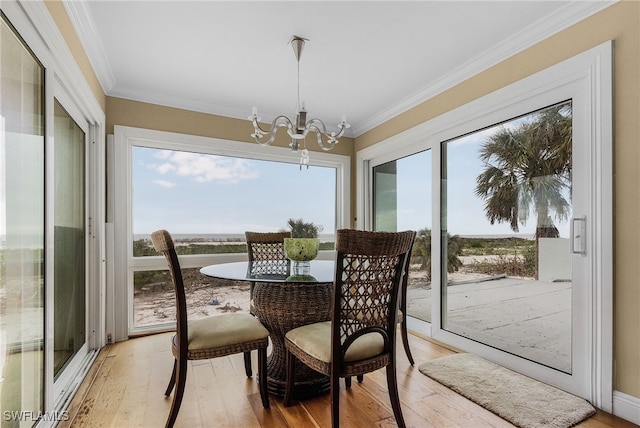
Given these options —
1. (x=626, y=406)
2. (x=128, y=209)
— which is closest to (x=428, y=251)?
(x=626, y=406)

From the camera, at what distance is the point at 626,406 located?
1.80 m

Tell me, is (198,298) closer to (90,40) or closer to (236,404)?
(236,404)

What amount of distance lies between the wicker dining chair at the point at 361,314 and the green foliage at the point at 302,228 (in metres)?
2.38

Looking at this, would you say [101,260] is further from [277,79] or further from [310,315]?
[277,79]

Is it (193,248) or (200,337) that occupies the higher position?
(193,248)

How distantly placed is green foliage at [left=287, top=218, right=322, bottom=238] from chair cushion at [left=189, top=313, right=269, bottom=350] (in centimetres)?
214

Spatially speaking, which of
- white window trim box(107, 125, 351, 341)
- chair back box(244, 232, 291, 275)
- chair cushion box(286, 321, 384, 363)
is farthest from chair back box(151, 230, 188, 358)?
white window trim box(107, 125, 351, 341)

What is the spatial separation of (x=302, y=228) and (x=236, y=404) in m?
2.44

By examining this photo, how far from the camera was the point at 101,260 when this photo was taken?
113 inches

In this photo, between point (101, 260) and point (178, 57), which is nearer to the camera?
point (178, 57)

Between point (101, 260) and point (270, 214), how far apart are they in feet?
5.92

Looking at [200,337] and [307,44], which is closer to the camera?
[200,337]

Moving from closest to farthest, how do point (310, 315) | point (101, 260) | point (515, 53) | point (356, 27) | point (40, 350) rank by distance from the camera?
point (40, 350)
point (310, 315)
point (356, 27)
point (515, 53)
point (101, 260)

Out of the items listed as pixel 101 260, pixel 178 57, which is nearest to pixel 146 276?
pixel 101 260
